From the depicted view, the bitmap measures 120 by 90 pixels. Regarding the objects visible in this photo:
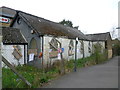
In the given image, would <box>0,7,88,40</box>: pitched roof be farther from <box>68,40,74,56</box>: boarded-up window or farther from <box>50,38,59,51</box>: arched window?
<box>68,40,74,56</box>: boarded-up window

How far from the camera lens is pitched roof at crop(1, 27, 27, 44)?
37.3ft

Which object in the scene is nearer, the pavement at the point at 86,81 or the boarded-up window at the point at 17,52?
the pavement at the point at 86,81

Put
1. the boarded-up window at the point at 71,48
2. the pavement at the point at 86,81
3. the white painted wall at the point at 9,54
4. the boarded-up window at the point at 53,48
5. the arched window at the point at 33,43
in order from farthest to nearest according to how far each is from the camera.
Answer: the boarded-up window at the point at 71,48 < the boarded-up window at the point at 53,48 < the arched window at the point at 33,43 < the white painted wall at the point at 9,54 < the pavement at the point at 86,81

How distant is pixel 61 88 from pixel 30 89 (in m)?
1.57

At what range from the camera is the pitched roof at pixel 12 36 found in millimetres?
11381

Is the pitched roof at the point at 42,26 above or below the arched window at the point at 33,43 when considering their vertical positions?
above

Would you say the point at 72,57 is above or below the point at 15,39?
below

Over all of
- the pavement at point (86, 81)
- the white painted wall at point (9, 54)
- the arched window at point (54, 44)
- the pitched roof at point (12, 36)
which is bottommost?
the pavement at point (86, 81)

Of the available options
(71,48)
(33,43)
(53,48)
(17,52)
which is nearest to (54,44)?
(53,48)

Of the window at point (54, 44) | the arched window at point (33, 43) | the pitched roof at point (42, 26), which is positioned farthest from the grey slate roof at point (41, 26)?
the arched window at point (33, 43)

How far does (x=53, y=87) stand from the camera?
626 cm

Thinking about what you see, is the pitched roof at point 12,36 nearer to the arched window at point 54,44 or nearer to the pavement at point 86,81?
the arched window at point 54,44

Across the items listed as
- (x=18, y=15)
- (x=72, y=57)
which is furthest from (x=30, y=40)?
(x=72, y=57)

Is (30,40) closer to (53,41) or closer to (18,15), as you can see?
(53,41)
